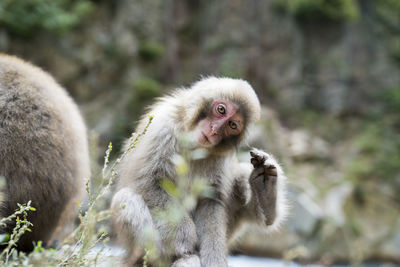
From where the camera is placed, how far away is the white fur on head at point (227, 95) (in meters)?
2.60

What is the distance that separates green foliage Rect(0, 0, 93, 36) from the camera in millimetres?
8094

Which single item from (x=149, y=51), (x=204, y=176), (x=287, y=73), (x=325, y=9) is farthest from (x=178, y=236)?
(x=287, y=73)

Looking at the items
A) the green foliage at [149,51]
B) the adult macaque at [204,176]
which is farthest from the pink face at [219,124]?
the green foliage at [149,51]

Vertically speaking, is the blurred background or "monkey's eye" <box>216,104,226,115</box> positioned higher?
the blurred background

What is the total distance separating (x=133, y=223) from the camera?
2.31 meters

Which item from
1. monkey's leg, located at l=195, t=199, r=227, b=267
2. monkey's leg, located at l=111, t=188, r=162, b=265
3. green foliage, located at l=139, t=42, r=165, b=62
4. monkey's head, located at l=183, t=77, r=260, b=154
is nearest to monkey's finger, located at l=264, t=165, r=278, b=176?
monkey's head, located at l=183, t=77, r=260, b=154

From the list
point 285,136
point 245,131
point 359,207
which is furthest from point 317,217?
point 245,131

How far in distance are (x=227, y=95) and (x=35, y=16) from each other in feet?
23.3

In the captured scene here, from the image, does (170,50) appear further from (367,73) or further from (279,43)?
(367,73)

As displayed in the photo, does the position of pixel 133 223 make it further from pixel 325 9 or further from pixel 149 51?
pixel 325 9

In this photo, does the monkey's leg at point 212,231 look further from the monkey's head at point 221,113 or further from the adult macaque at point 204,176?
the monkey's head at point 221,113

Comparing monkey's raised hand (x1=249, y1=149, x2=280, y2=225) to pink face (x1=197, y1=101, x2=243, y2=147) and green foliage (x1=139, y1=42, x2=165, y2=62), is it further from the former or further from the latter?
green foliage (x1=139, y1=42, x2=165, y2=62)

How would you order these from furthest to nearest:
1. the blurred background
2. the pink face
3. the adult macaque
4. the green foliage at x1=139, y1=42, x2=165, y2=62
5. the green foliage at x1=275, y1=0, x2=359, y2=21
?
1. the green foliage at x1=275, y1=0, x2=359, y2=21
2. the green foliage at x1=139, y1=42, x2=165, y2=62
3. the blurred background
4. the pink face
5. the adult macaque

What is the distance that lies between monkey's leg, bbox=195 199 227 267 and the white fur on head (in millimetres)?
576
